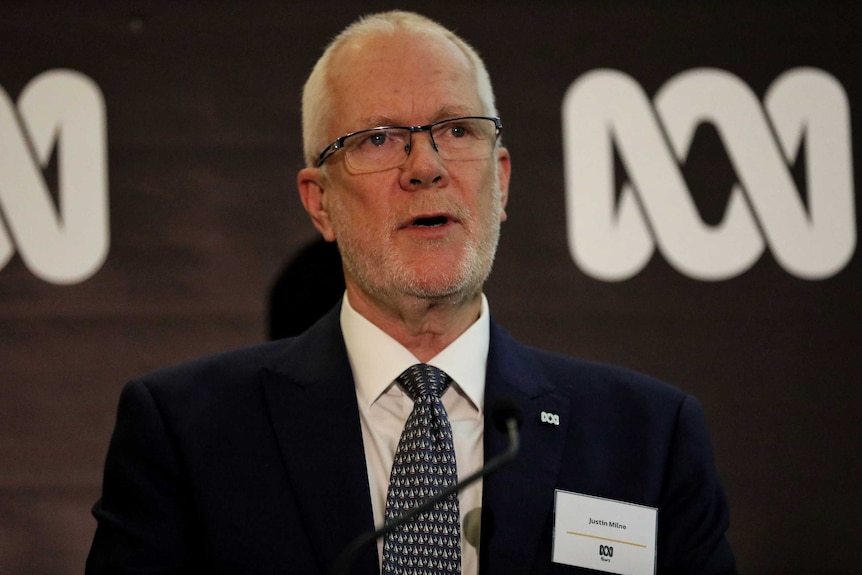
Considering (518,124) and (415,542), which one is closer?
(415,542)

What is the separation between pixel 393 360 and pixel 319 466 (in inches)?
10.9

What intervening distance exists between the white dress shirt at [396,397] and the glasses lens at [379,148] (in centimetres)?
32

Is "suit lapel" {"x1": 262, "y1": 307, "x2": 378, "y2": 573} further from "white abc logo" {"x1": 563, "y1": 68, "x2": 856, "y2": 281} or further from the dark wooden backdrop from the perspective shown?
"white abc logo" {"x1": 563, "y1": 68, "x2": 856, "y2": 281}

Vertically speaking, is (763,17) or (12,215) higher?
(763,17)

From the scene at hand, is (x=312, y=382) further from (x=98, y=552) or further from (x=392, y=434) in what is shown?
(x=98, y=552)

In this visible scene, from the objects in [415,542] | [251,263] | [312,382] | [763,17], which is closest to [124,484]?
[312,382]

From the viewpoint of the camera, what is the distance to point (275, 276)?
2.58 metres

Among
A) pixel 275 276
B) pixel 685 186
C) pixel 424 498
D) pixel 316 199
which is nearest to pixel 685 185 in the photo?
pixel 685 186

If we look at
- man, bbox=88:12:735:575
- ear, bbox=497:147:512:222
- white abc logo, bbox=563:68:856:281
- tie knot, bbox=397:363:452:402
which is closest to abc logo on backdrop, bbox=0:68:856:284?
white abc logo, bbox=563:68:856:281

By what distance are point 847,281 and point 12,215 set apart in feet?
6.79

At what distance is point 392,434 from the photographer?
202 cm

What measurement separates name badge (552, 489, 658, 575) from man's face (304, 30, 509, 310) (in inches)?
19.0

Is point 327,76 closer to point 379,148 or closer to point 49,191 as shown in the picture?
point 379,148

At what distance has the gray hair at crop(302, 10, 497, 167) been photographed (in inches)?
87.0
